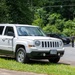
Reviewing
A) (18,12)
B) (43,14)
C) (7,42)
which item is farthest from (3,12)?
(43,14)

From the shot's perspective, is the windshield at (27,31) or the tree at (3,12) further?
the tree at (3,12)

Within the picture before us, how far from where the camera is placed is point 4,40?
16484 millimetres

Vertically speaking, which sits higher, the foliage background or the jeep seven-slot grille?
the jeep seven-slot grille

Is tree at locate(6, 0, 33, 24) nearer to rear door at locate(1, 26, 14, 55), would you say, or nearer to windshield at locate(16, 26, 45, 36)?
rear door at locate(1, 26, 14, 55)

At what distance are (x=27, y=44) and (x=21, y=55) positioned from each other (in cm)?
70

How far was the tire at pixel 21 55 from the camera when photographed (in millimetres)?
15094

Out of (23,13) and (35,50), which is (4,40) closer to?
(35,50)

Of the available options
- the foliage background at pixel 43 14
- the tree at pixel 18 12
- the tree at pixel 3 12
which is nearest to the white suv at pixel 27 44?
the tree at pixel 3 12

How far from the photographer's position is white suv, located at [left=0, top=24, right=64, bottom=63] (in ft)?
48.9

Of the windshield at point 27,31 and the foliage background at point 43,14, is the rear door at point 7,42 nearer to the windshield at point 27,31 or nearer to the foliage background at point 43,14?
the windshield at point 27,31

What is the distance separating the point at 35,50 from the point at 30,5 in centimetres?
2172

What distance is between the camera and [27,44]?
589 inches

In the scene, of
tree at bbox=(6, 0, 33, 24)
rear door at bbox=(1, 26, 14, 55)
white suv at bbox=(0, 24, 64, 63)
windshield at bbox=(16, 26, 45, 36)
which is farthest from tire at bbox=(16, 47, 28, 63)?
tree at bbox=(6, 0, 33, 24)

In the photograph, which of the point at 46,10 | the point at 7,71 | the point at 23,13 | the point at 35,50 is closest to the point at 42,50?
the point at 35,50
